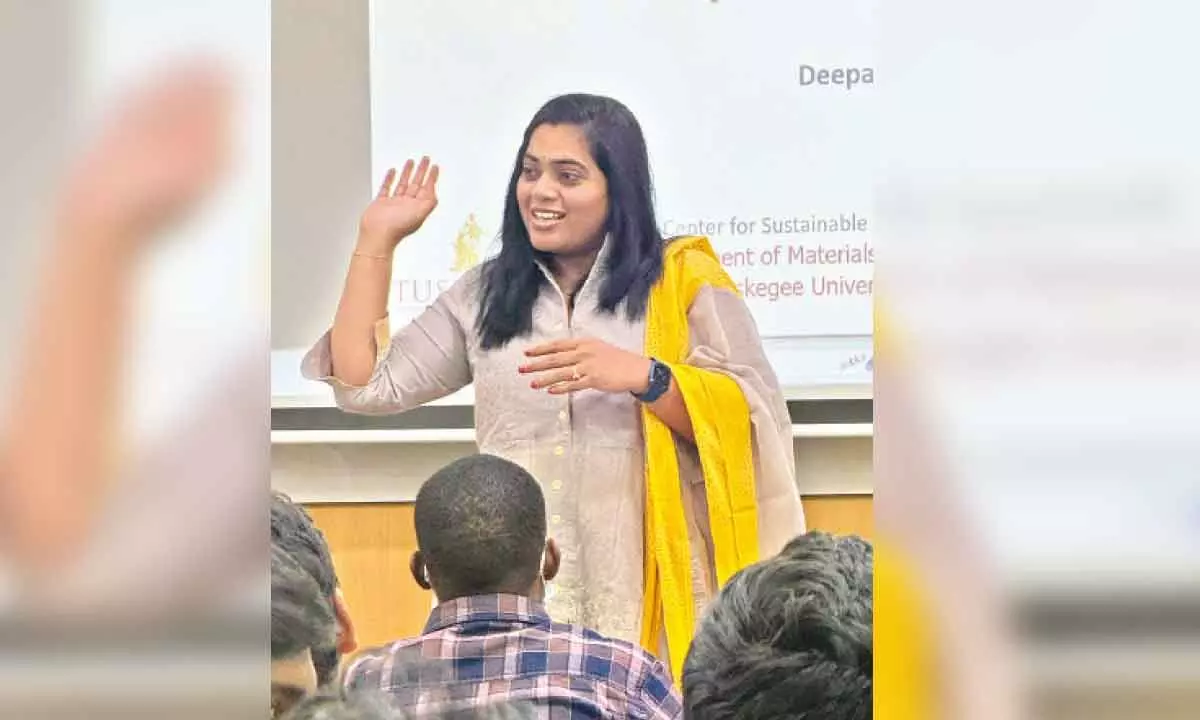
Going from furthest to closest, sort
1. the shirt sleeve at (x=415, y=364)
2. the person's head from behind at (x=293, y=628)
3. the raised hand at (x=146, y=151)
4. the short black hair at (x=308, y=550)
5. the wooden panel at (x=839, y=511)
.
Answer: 1. the wooden panel at (x=839, y=511)
2. the shirt sleeve at (x=415, y=364)
3. the short black hair at (x=308, y=550)
4. the person's head from behind at (x=293, y=628)
5. the raised hand at (x=146, y=151)

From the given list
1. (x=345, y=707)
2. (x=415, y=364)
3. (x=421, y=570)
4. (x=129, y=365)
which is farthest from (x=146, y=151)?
(x=415, y=364)

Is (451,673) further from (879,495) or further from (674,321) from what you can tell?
(674,321)

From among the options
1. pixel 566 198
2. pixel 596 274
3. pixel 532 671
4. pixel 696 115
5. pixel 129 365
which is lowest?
pixel 532 671

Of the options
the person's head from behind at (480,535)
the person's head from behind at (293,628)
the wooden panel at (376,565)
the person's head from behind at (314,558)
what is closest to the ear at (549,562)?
the person's head from behind at (480,535)

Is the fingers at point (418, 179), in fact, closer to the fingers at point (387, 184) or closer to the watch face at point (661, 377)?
the fingers at point (387, 184)

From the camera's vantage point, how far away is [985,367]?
58 cm

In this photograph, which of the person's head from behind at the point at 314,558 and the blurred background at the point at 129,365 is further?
the person's head from behind at the point at 314,558

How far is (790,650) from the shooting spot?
0.89 meters

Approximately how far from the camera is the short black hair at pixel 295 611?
0.76 m

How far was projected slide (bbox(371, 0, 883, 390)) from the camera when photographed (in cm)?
203

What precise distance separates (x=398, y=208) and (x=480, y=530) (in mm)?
826

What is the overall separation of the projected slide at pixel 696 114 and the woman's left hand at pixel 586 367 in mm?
283

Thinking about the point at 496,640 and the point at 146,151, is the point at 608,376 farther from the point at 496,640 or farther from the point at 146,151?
the point at 146,151

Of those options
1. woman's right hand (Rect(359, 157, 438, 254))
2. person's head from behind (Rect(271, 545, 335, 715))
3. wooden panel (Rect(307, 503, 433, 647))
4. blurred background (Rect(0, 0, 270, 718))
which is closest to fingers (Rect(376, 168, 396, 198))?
woman's right hand (Rect(359, 157, 438, 254))
